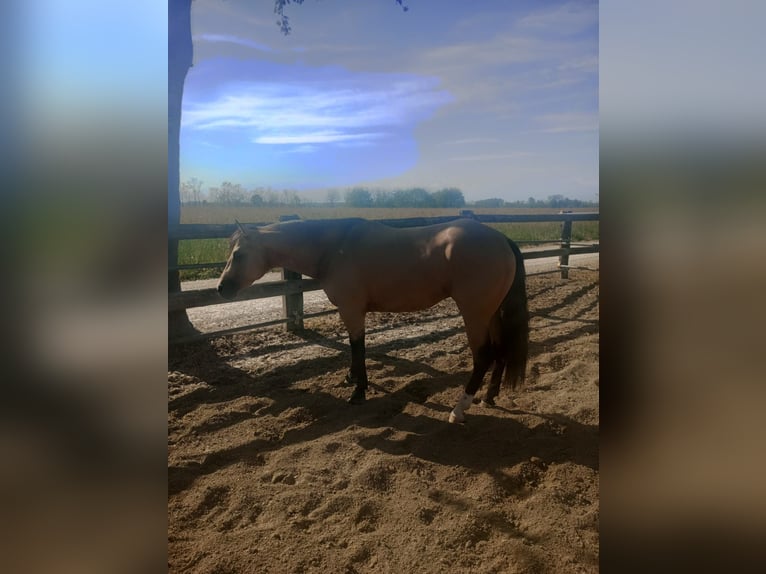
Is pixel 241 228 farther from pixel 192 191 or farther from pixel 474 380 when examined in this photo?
pixel 474 380

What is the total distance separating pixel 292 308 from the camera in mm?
1866

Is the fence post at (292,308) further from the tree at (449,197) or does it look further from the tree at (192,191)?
the tree at (449,197)

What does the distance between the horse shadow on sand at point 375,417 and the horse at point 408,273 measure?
0.06 metres

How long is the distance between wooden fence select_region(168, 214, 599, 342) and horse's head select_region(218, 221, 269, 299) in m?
0.03

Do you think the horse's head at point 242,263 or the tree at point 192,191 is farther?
the horse's head at point 242,263

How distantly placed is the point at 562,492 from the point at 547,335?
587 millimetres

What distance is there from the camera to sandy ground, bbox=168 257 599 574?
1.31 meters

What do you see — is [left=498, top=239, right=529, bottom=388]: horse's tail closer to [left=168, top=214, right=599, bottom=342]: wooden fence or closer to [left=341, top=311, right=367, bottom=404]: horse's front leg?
[left=168, top=214, right=599, bottom=342]: wooden fence

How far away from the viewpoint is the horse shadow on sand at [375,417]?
61.8 inches

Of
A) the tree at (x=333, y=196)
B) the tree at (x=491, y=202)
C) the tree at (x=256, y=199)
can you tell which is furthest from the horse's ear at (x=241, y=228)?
the tree at (x=491, y=202)

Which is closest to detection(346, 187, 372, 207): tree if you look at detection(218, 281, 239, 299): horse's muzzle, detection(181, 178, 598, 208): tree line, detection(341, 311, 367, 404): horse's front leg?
detection(181, 178, 598, 208): tree line
